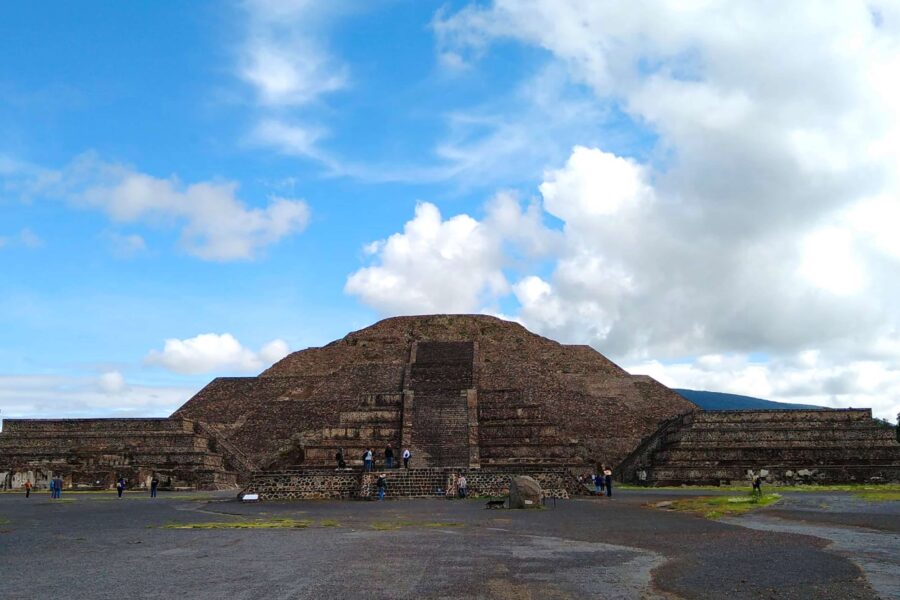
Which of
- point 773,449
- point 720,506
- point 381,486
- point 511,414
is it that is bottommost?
point 720,506

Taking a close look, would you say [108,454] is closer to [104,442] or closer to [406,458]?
[104,442]

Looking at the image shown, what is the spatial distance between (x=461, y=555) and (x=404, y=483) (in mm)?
15562

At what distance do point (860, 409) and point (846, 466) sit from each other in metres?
3.87

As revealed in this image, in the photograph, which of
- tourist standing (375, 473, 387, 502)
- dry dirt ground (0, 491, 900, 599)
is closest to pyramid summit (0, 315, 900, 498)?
tourist standing (375, 473, 387, 502)

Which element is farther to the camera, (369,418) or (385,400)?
(385,400)

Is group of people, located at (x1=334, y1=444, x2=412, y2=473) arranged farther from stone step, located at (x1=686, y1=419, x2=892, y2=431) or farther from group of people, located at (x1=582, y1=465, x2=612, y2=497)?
stone step, located at (x1=686, y1=419, x2=892, y2=431)

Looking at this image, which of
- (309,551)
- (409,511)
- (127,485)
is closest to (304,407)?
(127,485)

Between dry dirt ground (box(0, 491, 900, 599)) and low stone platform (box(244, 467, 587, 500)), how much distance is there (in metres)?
6.15

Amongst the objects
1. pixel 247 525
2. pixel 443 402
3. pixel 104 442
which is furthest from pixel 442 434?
pixel 247 525

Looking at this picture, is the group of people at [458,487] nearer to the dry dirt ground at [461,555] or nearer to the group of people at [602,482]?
the group of people at [602,482]

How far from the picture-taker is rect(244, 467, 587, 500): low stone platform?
24094 mm

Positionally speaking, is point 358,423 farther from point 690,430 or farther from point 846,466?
point 846,466

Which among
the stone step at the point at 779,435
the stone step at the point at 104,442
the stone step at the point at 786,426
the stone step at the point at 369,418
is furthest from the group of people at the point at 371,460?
the stone step at the point at 786,426

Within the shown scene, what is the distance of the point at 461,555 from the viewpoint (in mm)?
10008
